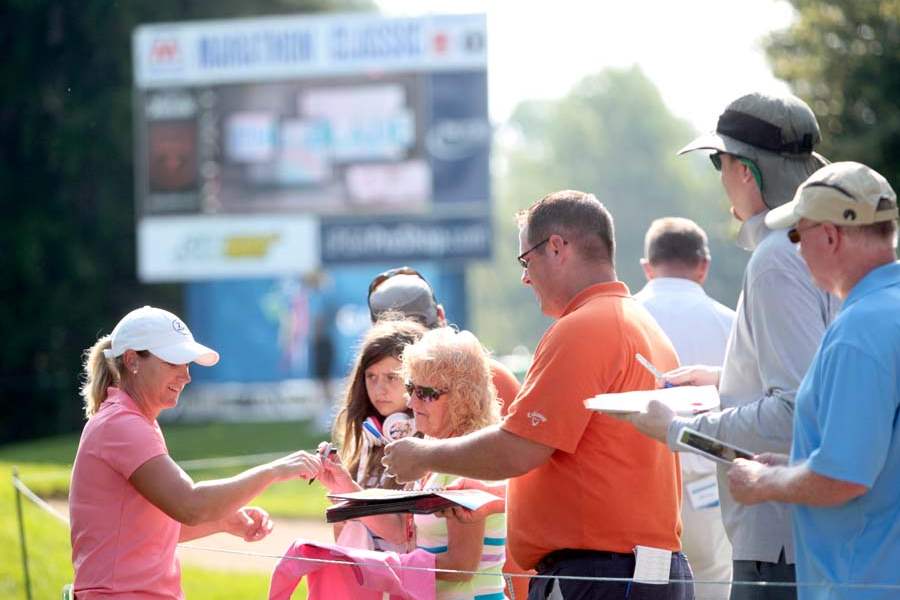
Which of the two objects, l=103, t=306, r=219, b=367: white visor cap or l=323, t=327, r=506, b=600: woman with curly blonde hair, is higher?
l=103, t=306, r=219, b=367: white visor cap

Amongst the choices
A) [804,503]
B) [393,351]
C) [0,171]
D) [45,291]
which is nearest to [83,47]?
[0,171]

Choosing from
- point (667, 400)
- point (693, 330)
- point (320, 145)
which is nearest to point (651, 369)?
point (667, 400)

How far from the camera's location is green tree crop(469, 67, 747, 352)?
6869cm

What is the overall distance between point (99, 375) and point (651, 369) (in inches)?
69.1

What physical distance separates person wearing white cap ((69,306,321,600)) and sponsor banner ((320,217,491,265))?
18174 mm

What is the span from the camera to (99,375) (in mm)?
4480

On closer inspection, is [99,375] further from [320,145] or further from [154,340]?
[320,145]

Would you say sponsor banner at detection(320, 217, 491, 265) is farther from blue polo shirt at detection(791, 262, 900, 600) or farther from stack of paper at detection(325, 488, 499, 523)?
blue polo shirt at detection(791, 262, 900, 600)

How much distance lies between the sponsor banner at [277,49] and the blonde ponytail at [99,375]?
18.6 m

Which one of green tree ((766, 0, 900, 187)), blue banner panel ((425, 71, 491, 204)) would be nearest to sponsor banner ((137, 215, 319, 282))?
blue banner panel ((425, 71, 491, 204))

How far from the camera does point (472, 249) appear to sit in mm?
22797

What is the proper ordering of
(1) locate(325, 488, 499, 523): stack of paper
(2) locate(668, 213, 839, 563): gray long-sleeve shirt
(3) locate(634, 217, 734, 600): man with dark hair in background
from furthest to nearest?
(3) locate(634, 217, 734, 600): man with dark hair in background
(1) locate(325, 488, 499, 523): stack of paper
(2) locate(668, 213, 839, 563): gray long-sleeve shirt

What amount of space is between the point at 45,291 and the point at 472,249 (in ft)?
41.4

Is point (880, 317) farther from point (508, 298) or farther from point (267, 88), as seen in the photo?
point (508, 298)
